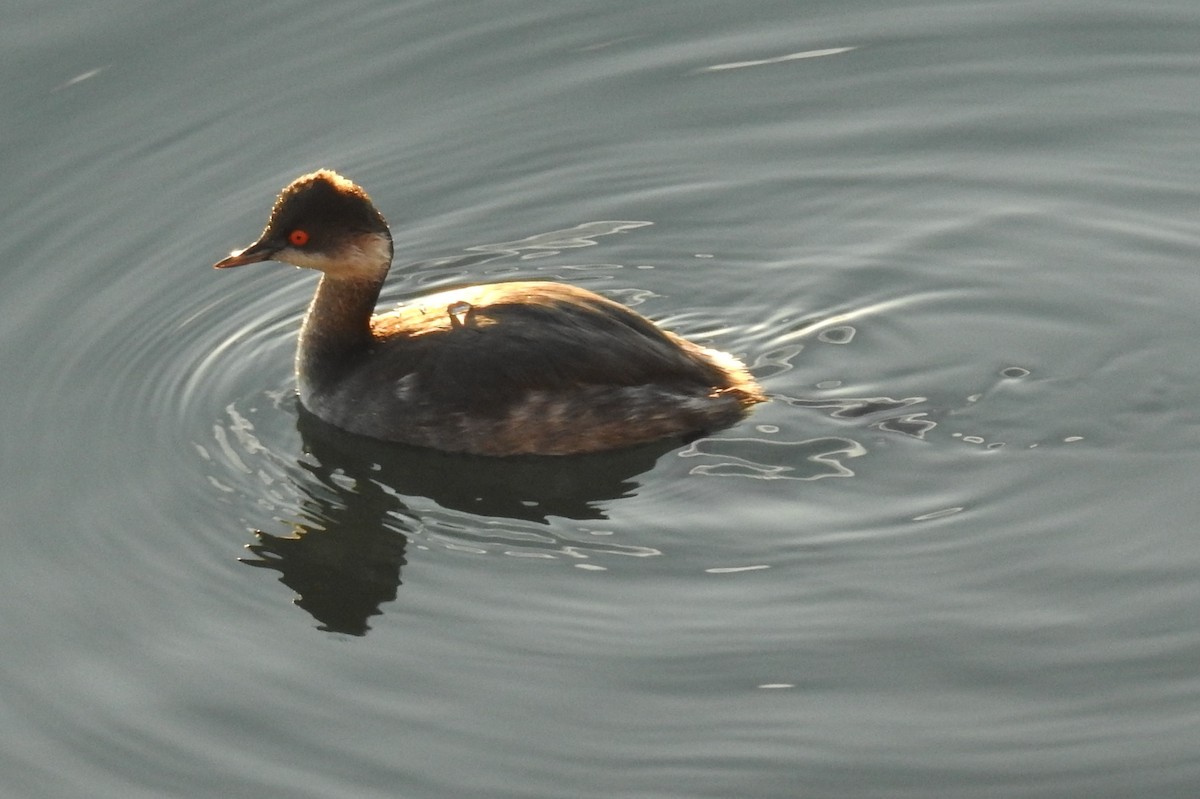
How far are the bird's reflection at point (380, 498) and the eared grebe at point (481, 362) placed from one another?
3.2 inches

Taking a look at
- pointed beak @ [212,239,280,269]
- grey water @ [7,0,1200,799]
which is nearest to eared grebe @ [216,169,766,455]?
pointed beak @ [212,239,280,269]

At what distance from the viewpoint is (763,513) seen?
8.48 m

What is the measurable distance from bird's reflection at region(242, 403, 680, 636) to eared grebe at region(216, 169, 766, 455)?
8 centimetres

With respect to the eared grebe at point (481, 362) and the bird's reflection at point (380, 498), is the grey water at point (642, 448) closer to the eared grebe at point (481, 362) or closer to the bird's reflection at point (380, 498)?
the bird's reflection at point (380, 498)

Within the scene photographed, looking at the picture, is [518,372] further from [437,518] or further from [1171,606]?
[1171,606]

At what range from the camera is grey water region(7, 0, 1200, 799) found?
732 centimetres

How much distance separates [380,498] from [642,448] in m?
1.22

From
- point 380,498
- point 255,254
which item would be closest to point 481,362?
point 380,498

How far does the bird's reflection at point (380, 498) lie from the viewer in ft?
27.5

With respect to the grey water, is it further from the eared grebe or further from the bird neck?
the bird neck

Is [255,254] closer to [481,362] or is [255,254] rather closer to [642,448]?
[481,362]

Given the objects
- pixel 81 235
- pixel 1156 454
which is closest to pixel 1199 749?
→ pixel 1156 454

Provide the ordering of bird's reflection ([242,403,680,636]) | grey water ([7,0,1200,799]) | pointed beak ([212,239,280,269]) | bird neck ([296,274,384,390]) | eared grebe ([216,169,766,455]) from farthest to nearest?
bird neck ([296,274,384,390]) → pointed beak ([212,239,280,269]) → eared grebe ([216,169,766,455]) → bird's reflection ([242,403,680,636]) → grey water ([7,0,1200,799])

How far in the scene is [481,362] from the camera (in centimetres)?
900
